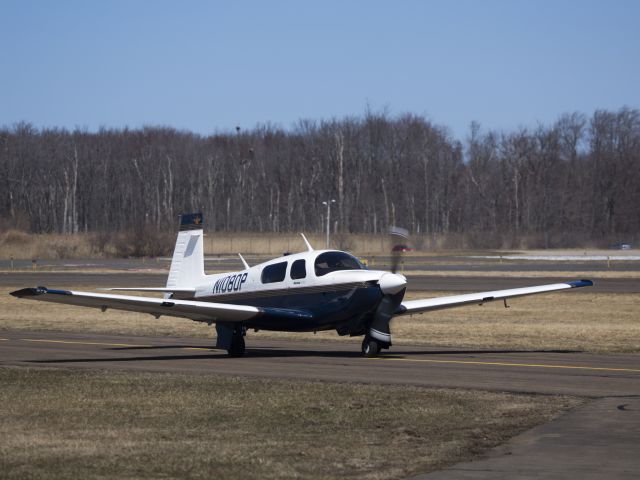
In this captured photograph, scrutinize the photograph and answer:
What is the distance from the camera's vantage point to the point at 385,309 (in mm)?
20000

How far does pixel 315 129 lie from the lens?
134 meters

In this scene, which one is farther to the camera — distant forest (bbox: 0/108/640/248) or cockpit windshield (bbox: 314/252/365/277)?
distant forest (bbox: 0/108/640/248)

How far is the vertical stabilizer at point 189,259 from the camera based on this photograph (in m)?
23.8

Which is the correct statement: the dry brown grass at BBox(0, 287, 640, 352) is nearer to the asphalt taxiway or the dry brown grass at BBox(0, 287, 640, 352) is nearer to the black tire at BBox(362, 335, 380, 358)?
the asphalt taxiway

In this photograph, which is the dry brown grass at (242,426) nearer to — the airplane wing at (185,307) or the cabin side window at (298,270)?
the airplane wing at (185,307)

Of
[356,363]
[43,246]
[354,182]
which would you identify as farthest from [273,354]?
[354,182]

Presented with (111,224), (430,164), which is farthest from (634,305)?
(111,224)

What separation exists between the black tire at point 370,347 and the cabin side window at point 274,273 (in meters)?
2.29

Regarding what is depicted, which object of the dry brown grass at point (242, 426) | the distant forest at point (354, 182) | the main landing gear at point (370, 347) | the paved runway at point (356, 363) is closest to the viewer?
the dry brown grass at point (242, 426)

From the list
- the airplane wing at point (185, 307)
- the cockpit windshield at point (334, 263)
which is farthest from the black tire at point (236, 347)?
the cockpit windshield at point (334, 263)

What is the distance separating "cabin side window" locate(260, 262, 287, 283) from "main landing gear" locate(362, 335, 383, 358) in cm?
229

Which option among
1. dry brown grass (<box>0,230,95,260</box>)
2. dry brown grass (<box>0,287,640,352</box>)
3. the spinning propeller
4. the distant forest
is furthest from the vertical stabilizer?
the distant forest

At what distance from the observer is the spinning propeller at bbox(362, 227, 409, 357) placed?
1975 centimetres

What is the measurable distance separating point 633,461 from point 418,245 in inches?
3448
